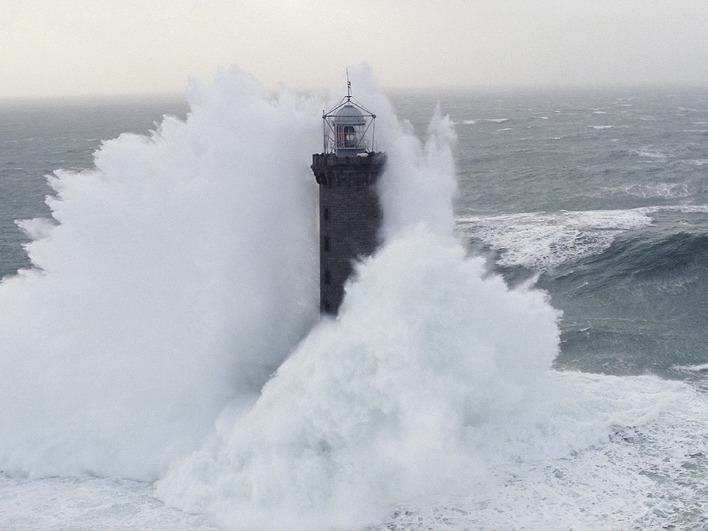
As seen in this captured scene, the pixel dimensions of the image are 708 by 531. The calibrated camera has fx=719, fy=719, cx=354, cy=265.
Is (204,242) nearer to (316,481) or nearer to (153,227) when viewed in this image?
(153,227)

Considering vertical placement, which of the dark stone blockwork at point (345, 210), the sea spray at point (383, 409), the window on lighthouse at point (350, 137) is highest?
the window on lighthouse at point (350, 137)

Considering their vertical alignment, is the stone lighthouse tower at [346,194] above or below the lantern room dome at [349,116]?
below

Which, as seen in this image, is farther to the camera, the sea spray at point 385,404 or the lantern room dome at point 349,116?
the lantern room dome at point 349,116

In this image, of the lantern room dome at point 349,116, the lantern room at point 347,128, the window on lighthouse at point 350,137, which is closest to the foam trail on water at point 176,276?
the lantern room at point 347,128

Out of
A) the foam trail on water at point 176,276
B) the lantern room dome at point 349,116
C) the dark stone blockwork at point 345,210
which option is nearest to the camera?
the dark stone blockwork at point 345,210

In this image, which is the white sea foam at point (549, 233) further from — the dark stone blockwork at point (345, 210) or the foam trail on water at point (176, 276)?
the foam trail on water at point (176, 276)

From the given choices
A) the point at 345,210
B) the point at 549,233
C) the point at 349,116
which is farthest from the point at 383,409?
the point at 549,233

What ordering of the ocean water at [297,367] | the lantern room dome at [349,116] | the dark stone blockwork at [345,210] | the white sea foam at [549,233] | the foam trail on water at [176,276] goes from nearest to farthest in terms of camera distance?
the ocean water at [297,367], the dark stone blockwork at [345,210], the lantern room dome at [349,116], the foam trail on water at [176,276], the white sea foam at [549,233]

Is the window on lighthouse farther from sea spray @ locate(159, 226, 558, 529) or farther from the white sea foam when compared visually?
the white sea foam
